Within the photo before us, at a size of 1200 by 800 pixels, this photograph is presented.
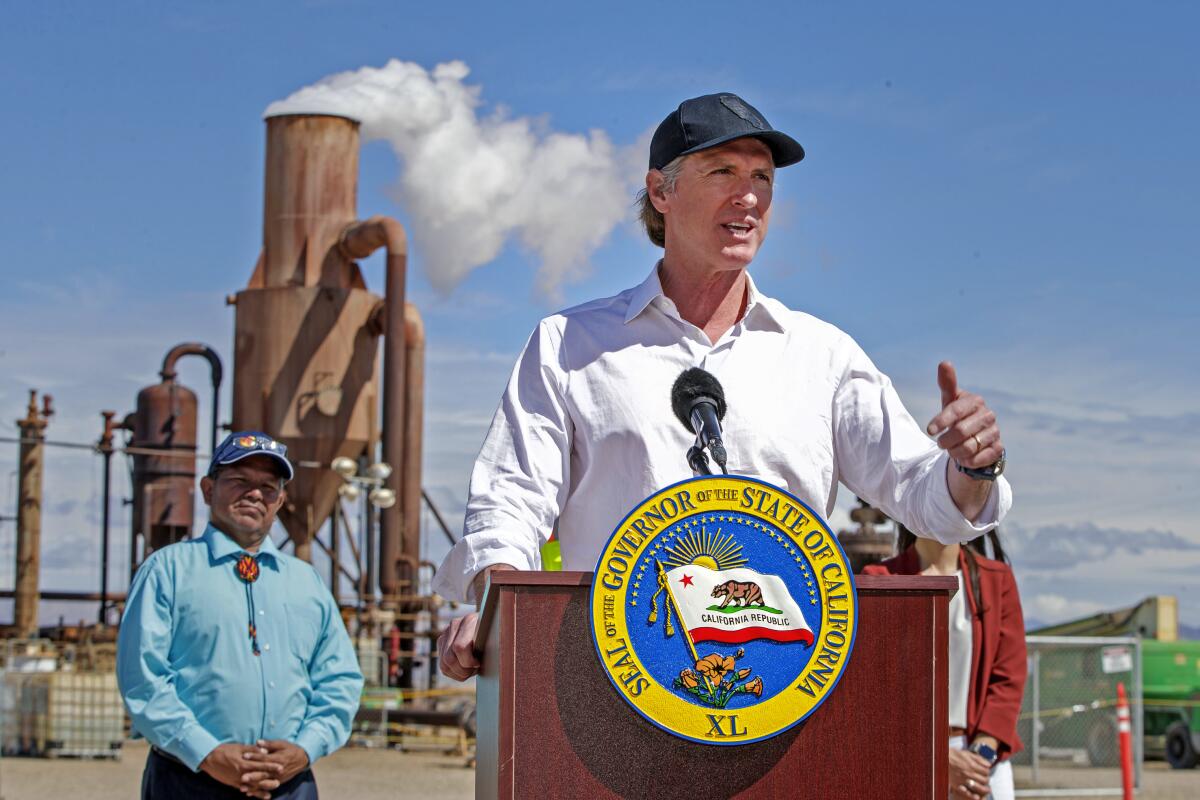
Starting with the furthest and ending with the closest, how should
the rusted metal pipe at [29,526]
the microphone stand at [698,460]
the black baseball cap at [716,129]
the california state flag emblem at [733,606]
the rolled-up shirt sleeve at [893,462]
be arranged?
the rusted metal pipe at [29,526]
the black baseball cap at [716,129]
the microphone stand at [698,460]
the rolled-up shirt sleeve at [893,462]
the california state flag emblem at [733,606]

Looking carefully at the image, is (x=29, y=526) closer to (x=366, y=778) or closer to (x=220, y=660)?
(x=366, y=778)

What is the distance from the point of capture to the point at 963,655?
18.4ft

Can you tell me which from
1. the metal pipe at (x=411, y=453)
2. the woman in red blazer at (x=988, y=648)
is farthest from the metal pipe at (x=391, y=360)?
the woman in red blazer at (x=988, y=648)

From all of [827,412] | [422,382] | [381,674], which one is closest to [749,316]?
[827,412]

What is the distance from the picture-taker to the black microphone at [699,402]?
3070mm

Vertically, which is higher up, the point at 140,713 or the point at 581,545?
the point at 581,545

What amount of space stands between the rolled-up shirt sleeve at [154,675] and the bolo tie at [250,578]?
23cm

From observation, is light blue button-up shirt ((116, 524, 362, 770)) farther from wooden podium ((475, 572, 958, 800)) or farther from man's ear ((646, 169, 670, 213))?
wooden podium ((475, 572, 958, 800))

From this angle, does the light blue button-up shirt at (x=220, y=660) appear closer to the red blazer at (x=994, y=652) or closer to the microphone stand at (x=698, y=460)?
the red blazer at (x=994, y=652)

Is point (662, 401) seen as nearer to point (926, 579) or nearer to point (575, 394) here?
point (575, 394)

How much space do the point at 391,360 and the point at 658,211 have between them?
2267cm

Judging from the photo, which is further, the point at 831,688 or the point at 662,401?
the point at 662,401

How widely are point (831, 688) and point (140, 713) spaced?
326 cm

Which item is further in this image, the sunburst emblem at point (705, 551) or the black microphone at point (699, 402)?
the black microphone at point (699, 402)
